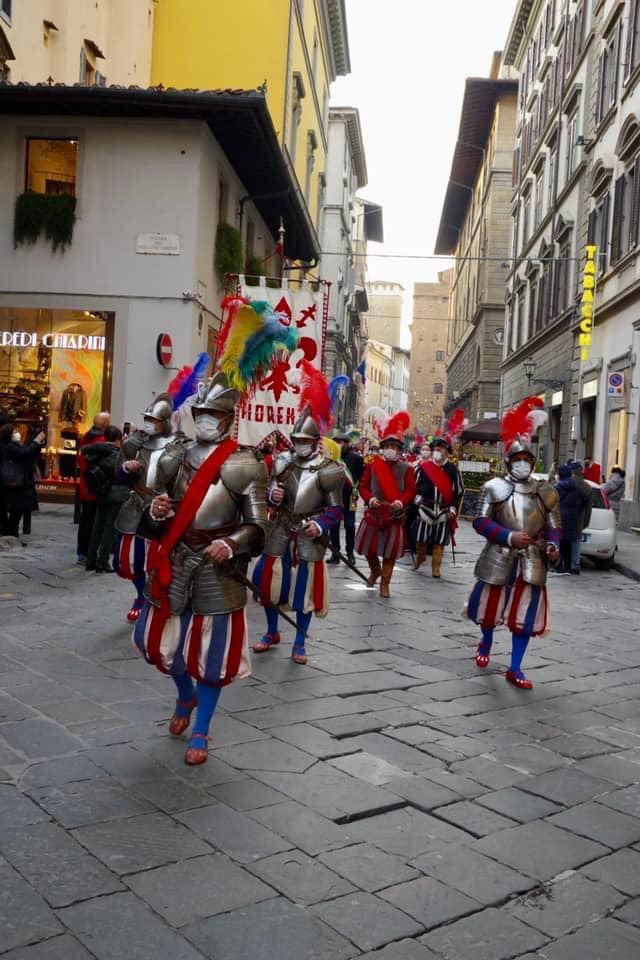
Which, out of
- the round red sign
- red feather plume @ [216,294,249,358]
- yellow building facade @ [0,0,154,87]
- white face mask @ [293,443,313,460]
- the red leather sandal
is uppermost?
yellow building facade @ [0,0,154,87]

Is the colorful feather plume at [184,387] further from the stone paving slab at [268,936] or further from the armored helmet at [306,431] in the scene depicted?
the stone paving slab at [268,936]

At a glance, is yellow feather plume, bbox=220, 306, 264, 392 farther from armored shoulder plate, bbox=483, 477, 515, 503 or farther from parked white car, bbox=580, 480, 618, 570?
parked white car, bbox=580, 480, 618, 570

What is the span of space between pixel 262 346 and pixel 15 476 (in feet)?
21.3

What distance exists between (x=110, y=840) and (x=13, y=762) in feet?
3.42

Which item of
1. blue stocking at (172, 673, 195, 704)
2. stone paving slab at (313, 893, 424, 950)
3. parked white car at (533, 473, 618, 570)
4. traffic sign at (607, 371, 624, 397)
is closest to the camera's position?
stone paving slab at (313, 893, 424, 950)

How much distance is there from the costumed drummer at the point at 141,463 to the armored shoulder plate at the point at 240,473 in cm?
273

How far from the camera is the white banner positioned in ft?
35.9

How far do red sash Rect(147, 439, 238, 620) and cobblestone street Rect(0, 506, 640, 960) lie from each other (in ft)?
2.71

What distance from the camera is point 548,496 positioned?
23.2 feet

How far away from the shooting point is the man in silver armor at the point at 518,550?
698 cm

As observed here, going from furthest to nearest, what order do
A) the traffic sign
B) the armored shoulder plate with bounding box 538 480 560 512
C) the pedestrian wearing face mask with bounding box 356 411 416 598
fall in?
1. the traffic sign
2. the pedestrian wearing face mask with bounding box 356 411 416 598
3. the armored shoulder plate with bounding box 538 480 560 512

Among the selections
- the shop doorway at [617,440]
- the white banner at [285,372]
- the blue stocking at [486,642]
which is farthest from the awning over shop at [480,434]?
the blue stocking at [486,642]

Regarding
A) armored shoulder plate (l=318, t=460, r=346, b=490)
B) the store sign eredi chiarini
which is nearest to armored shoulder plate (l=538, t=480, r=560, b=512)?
armored shoulder plate (l=318, t=460, r=346, b=490)

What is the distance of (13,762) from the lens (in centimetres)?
466
